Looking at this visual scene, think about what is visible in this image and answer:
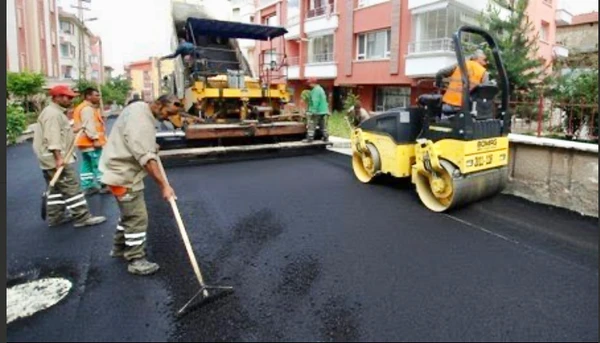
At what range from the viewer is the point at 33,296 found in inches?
118

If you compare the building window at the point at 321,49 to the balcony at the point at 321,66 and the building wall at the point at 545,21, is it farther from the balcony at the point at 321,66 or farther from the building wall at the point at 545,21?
the building wall at the point at 545,21

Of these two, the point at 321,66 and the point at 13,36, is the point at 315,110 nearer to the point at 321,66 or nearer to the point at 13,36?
the point at 321,66

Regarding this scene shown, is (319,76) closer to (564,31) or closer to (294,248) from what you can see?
(564,31)

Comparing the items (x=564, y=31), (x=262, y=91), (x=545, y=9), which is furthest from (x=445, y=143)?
(x=564, y=31)

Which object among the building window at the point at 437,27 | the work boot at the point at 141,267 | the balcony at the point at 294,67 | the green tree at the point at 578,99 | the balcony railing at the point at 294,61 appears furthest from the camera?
the balcony railing at the point at 294,61

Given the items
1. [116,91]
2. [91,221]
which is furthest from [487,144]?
[116,91]

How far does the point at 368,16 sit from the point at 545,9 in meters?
7.90

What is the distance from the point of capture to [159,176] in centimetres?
317

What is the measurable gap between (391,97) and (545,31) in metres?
7.79

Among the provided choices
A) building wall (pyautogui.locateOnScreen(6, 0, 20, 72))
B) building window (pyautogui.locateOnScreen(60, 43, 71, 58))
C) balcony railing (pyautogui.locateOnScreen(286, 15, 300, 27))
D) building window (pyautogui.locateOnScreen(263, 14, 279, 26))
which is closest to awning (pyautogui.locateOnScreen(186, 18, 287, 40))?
balcony railing (pyautogui.locateOnScreen(286, 15, 300, 27))

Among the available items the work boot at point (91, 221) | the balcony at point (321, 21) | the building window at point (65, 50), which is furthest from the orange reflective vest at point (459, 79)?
the building window at point (65, 50)

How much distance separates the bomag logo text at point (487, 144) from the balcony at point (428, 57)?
9.93 meters

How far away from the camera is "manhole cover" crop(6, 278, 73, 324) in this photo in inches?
110

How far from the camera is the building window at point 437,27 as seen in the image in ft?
47.1
